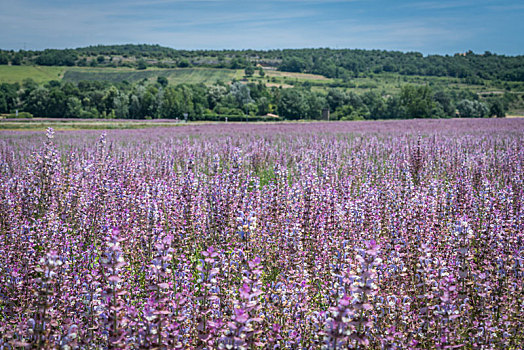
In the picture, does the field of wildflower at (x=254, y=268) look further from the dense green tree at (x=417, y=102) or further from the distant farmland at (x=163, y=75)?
the distant farmland at (x=163, y=75)

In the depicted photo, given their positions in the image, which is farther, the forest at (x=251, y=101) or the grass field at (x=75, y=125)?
the forest at (x=251, y=101)

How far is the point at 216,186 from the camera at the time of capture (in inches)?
281

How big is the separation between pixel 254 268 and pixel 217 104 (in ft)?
313

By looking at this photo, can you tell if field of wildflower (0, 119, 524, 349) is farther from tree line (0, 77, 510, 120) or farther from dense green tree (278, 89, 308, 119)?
dense green tree (278, 89, 308, 119)

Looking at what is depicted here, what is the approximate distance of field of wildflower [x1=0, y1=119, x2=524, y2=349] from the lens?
9.45 feet

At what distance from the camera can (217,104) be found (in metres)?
96.1

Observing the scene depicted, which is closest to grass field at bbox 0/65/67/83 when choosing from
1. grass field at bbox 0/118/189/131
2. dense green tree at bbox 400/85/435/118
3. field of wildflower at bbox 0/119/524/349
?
grass field at bbox 0/118/189/131

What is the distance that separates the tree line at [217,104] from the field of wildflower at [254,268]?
70.7 metres

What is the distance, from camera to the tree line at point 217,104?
82938 millimetres

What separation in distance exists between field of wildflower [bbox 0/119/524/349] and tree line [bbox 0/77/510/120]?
7074cm

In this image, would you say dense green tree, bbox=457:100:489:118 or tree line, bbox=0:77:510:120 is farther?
tree line, bbox=0:77:510:120

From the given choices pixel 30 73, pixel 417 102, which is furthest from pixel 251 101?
pixel 30 73

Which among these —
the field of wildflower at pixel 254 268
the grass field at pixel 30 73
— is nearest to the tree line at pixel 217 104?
the grass field at pixel 30 73

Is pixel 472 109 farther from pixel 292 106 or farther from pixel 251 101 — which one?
pixel 251 101
